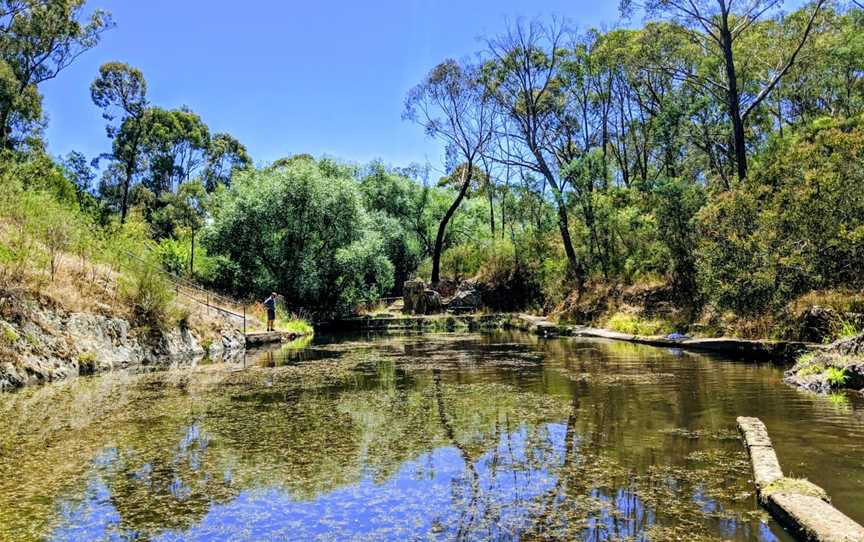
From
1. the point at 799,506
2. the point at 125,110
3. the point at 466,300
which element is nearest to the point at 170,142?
Result: the point at 125,110

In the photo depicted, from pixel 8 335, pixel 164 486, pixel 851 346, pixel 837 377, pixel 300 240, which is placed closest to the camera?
pixel 164 486

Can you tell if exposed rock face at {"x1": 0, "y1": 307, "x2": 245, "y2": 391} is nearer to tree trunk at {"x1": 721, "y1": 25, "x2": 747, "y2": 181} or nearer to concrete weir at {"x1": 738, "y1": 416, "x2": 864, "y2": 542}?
concrete weir at {"x1": 738, "y1": 416, "x2": 864, "y2": 542}

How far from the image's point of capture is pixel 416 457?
5.96 meters

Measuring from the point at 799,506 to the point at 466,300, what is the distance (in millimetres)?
29407

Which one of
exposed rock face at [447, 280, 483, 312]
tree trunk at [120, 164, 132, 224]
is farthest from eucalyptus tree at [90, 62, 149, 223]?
exposed rock face at [447, 280, 483, 312]

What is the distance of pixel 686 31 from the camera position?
23531mm

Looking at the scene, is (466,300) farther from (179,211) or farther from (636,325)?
(179,211)

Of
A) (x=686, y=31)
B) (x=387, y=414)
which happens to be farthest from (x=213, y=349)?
(x=686, y=31)

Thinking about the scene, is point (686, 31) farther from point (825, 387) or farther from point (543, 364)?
point (825, 387)

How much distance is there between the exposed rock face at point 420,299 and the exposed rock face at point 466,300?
2.53 ft

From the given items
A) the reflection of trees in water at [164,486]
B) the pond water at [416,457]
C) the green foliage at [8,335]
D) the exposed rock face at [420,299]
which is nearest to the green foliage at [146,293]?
the green foliage at [8,335]

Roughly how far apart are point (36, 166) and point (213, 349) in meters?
16.7

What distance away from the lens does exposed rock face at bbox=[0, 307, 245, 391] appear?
11320 millimetres

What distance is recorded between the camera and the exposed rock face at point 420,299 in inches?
1302
